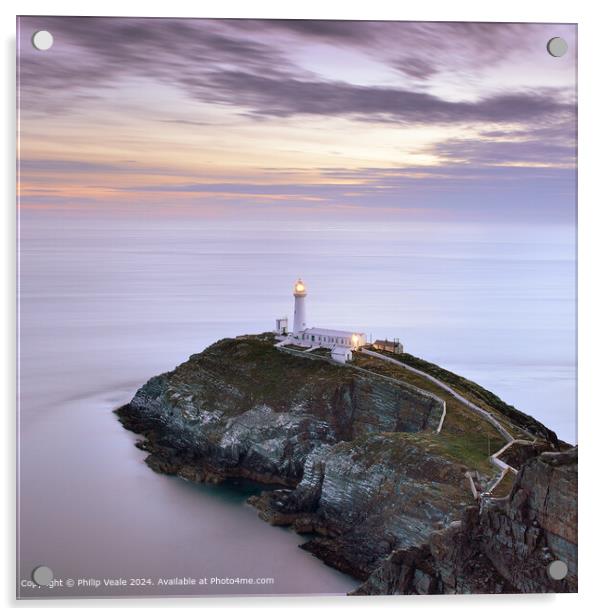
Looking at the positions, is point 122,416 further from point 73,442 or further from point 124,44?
point 124,44

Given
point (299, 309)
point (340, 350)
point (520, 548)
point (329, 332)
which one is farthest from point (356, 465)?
point (299, 309)

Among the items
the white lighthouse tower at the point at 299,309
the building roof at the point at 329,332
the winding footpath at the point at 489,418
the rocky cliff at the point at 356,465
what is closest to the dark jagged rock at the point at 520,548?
the rocky cliff at the point at 356,465

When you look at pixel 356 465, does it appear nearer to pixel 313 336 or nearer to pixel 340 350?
pixel 340 350

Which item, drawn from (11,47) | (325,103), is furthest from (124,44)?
(325,103)

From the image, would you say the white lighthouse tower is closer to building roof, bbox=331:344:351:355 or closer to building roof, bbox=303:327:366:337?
building roof, bbox=303:327:366:337

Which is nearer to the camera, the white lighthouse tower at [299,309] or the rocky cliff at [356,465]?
the rocky cliff at [356,465]

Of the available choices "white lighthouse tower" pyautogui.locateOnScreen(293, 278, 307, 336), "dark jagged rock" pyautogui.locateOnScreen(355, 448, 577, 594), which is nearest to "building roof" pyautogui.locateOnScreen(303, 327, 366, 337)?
"white lighthouse tower" pyautogui.locateOnScreen(293, 278, 307, 336)

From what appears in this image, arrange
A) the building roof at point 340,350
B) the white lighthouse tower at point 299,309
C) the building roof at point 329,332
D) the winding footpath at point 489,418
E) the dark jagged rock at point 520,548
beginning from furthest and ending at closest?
the building roof at point 340,350, the building roof at point 329,332, the white lighthouse tower at point 299,309, the winding footpath at point 489,418, the dark jagged rock at point 520,548

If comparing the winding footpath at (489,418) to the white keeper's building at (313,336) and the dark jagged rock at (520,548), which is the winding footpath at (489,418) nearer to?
the white keeper's building at (313,336)
